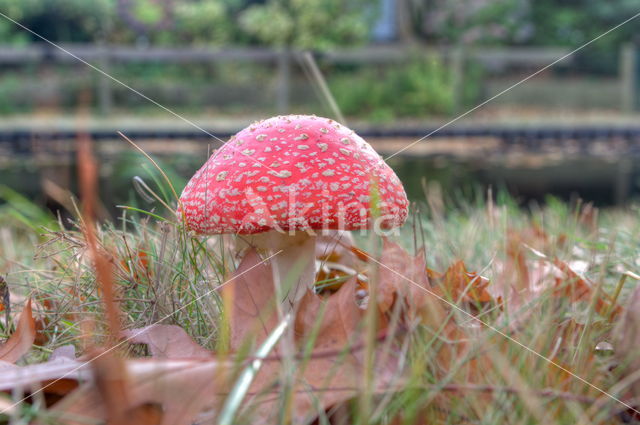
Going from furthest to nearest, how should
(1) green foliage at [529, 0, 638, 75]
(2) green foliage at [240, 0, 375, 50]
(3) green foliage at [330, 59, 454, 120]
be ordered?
(1) green foliage at [529, 0, 638, 75], (2) green foliage at [240, 0, 375, 50], (3) green foliage at [330, 59, 454, 120]

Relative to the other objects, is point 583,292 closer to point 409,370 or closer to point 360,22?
point 409,370

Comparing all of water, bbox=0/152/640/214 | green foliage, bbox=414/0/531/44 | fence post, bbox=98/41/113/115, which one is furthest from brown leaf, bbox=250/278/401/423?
green foliage, bbox=414/0/531/44

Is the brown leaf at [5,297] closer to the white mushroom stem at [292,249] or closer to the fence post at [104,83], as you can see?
the white mushroom stem at [292,249]

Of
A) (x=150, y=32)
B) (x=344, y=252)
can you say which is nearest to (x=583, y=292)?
(x=344, y=252)

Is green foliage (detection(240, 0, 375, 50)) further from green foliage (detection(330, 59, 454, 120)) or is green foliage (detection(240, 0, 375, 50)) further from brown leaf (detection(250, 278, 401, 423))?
brown leaf (detection(250, 278, 401, 423))

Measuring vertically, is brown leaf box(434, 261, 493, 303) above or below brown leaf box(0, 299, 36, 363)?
below

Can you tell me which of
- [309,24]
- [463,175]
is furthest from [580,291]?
[309,24]
